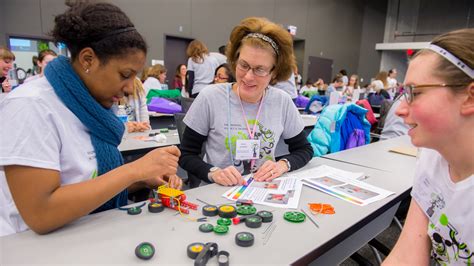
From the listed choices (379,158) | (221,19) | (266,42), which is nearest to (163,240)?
(266,42)

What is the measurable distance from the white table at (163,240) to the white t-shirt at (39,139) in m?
0.14

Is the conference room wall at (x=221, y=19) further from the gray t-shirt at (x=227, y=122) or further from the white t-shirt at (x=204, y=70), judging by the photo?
the white t-shirt at (x=204, y=70)

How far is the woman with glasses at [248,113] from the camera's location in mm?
1579

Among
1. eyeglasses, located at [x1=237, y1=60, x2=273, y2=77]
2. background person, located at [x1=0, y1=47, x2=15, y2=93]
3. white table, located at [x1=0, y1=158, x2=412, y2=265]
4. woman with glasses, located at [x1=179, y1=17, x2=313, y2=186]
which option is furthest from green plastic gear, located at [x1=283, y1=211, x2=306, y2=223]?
background person, located at [x1=0, y1=47, x2=15, y2=93]

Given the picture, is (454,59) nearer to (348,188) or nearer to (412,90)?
(412,90)

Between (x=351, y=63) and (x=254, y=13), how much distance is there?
5.82 metres

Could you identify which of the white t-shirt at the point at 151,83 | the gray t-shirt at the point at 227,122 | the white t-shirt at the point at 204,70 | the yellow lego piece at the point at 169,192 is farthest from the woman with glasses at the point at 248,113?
the white t-shirt at the point at 151,83

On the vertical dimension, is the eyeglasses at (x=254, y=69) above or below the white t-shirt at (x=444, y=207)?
above

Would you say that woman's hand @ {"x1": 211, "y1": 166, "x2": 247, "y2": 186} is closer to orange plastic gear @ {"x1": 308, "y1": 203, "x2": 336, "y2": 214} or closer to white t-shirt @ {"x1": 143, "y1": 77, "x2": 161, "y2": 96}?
orange plastic gear @ {"x1": 308, "y1": 203, "x2": 336, "y2": 214}

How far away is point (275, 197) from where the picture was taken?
1260mm

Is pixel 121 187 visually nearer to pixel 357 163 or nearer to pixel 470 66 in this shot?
pixel 470 66

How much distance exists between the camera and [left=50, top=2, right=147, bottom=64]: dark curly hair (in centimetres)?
93

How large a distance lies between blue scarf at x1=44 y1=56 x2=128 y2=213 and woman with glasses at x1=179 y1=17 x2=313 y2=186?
0.54 m

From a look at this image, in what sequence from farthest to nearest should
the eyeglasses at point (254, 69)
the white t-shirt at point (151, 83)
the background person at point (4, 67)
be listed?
the white t-shirt at point (151, 83)
the background person at point (4, 67)
the eyeglasses at point (254, 69)
